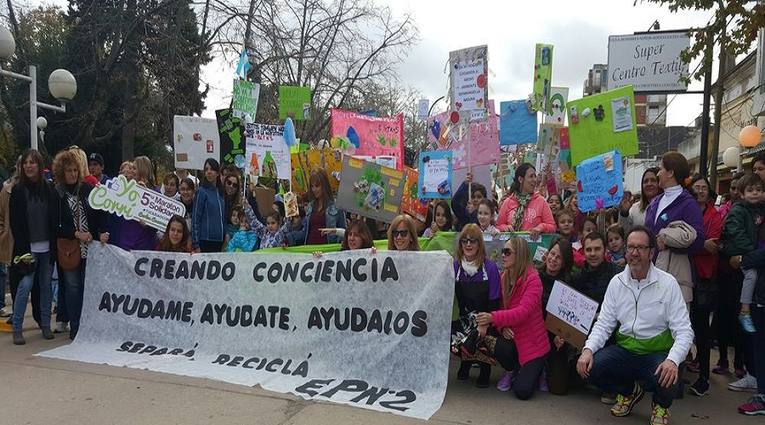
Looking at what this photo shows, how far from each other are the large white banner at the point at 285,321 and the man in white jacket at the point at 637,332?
3.68 feet

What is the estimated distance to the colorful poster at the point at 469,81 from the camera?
635 cm

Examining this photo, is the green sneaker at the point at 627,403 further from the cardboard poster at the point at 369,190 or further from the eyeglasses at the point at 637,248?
the cardboard poster at the point at 369,190

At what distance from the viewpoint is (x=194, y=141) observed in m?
8.10

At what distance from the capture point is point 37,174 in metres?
5.90

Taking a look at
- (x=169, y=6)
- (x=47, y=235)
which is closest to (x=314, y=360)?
(x=47, y=235)

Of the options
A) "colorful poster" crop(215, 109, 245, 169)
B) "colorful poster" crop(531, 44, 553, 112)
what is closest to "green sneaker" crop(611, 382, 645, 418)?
"colorful poster" crop(531, 44, 553, 112)

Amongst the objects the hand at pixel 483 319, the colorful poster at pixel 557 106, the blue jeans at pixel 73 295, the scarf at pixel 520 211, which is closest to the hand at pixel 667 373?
the hand at pixel 483 319

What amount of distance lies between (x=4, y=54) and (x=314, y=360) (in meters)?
8.46

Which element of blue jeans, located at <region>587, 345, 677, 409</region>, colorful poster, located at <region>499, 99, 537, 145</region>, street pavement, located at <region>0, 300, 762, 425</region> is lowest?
street pavement, located at <region>0, 300, 762, 425</region>

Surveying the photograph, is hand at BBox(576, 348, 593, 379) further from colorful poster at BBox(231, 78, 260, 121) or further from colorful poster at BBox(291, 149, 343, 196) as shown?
colorful poster at BBox(231, 78, 260, 121)

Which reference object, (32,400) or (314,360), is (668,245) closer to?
(314,360)

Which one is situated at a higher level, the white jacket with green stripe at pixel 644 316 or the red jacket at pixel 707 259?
the red jacket at pixel 707 259

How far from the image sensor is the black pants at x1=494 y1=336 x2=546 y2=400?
14.0 feet

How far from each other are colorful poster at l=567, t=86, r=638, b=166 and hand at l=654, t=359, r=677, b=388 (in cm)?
319
